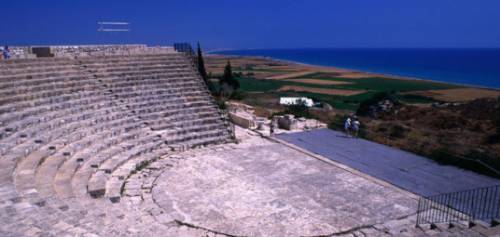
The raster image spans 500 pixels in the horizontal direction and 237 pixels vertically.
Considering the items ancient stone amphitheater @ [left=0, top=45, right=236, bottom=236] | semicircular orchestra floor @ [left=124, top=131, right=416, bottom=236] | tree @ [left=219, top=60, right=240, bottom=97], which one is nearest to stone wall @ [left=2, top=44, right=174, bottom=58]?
ancient stone amphitheater @ [left=0, top=45, right=236, bottom=236]

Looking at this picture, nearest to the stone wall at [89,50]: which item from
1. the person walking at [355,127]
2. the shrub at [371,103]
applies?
the person walking at [355,127]

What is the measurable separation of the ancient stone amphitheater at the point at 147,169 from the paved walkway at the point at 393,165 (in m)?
0.59

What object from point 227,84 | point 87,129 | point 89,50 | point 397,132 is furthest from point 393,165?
point 227,84

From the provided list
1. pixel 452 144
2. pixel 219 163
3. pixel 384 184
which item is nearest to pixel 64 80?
pixel 219 163

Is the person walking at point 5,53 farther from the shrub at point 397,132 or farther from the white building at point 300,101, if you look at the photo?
the white building at point 300,101

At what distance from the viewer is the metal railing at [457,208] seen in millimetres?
7703

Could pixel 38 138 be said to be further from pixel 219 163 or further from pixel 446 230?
pixel 446 230

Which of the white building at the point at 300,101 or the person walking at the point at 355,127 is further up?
the person walking at the point at 355,127

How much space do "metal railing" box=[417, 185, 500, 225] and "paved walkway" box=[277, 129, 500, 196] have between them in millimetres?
460

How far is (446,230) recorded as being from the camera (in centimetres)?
685

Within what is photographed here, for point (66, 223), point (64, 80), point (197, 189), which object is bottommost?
point (197, 189)

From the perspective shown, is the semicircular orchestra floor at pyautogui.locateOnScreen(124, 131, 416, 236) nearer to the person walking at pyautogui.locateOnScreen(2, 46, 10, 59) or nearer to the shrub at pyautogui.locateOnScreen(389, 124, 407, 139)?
the shrub at pyautogui.locateOnScreen(389, 124, 407, 139)

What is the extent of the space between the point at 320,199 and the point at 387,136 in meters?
6.97

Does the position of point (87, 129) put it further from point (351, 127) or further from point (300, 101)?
point (300, 101)
